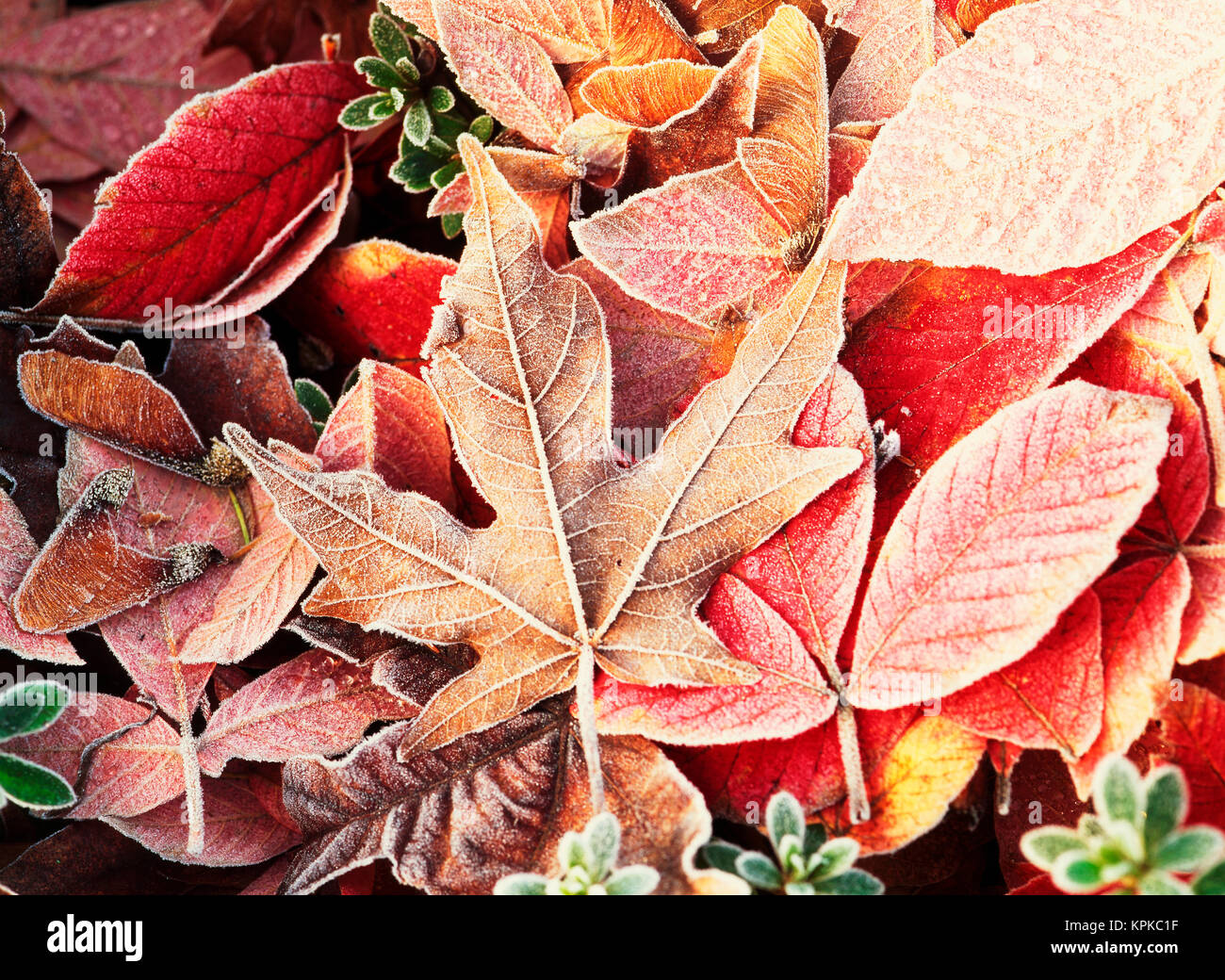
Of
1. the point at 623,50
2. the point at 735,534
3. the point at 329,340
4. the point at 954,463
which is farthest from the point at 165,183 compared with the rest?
the point at 954,463

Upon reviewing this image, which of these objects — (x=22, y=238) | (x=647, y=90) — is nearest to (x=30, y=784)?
(x=22, y=238)

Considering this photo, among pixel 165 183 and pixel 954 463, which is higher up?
pixel 165 183

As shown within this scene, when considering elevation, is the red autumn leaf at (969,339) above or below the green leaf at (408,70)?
below

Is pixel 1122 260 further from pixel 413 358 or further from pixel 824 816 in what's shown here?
pixel 413 358

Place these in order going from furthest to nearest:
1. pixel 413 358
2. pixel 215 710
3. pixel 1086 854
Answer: pixel 413 358
pixel 215 710
pixel 1086 854

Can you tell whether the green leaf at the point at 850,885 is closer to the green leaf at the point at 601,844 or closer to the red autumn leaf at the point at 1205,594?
the green leaf at the point at 601,844

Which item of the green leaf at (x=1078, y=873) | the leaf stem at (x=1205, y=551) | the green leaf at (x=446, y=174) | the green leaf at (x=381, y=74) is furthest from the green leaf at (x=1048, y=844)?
the green leaf at (x=381, y=74)
